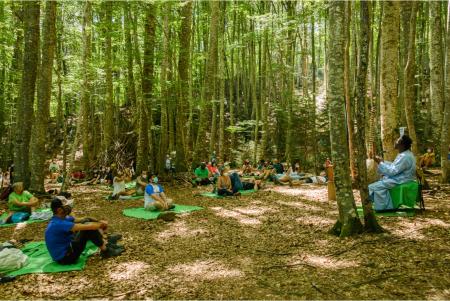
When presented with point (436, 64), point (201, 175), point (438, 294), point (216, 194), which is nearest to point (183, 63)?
point (201, 175)

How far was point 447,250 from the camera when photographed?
432cm

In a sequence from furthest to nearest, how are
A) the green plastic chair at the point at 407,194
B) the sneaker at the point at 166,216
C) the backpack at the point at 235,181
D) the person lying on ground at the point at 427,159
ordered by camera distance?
the person lying on ground at the point at 427,159 → the backpack at the point at 235,181 → the sneaker at the point at 166,216 → the green plastic chair at the point at 407,194

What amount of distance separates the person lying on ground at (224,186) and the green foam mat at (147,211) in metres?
1.57

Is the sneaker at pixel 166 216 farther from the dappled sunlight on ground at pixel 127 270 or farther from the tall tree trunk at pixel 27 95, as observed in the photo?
the tall tree trunk at pixel 27 95

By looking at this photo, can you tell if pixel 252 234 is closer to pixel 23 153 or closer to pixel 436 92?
pixel 23 153

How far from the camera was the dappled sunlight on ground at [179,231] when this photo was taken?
6.21 metres

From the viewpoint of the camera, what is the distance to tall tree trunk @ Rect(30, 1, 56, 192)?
10008mm

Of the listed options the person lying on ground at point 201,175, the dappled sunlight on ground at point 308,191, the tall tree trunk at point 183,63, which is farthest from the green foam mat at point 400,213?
the tall tree trunk at point 183,63

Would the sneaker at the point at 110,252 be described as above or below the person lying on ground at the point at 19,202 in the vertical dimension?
below

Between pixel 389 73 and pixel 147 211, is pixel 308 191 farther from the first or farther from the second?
pixel 147 211

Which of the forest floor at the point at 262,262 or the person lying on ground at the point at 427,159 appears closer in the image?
the forest floor at the point at 262,262

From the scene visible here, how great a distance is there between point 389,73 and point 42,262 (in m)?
6.64

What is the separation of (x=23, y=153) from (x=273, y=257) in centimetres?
834

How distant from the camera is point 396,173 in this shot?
20.8 feet
